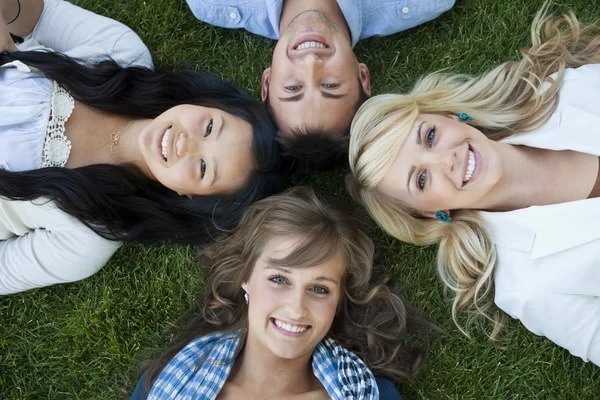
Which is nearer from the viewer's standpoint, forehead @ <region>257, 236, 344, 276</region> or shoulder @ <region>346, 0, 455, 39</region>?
forehead @ <region>257, 236, 344, 276</region>

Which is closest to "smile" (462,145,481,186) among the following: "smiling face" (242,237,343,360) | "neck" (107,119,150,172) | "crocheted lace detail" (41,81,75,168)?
"smiling face" (242,237,343,360)

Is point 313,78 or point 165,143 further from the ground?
point 313,78

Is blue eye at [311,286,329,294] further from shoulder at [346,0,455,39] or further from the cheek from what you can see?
shoulder at [346,0,455,39]

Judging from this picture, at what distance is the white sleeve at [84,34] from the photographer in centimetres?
372

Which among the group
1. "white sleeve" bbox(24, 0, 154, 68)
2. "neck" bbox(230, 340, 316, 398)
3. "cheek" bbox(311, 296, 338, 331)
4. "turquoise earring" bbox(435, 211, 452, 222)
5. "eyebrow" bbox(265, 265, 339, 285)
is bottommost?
"neck" bbox(230, 340, 316, 398)

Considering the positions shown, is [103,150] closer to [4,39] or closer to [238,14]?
[4,39]

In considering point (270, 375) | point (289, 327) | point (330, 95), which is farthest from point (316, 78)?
point (270, 375)

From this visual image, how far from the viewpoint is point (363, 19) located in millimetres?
3805

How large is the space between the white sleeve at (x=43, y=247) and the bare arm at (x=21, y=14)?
1.06 m

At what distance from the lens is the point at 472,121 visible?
11.4 ft

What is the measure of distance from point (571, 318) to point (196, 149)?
6.97ft

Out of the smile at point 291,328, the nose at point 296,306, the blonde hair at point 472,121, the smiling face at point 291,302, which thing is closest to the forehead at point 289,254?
the smiling face at point 291,302

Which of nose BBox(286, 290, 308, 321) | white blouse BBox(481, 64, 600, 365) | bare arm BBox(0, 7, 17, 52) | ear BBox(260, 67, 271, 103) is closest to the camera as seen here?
nose BBox(286, 290, 308, 321)

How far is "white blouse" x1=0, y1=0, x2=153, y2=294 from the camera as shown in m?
3.38
